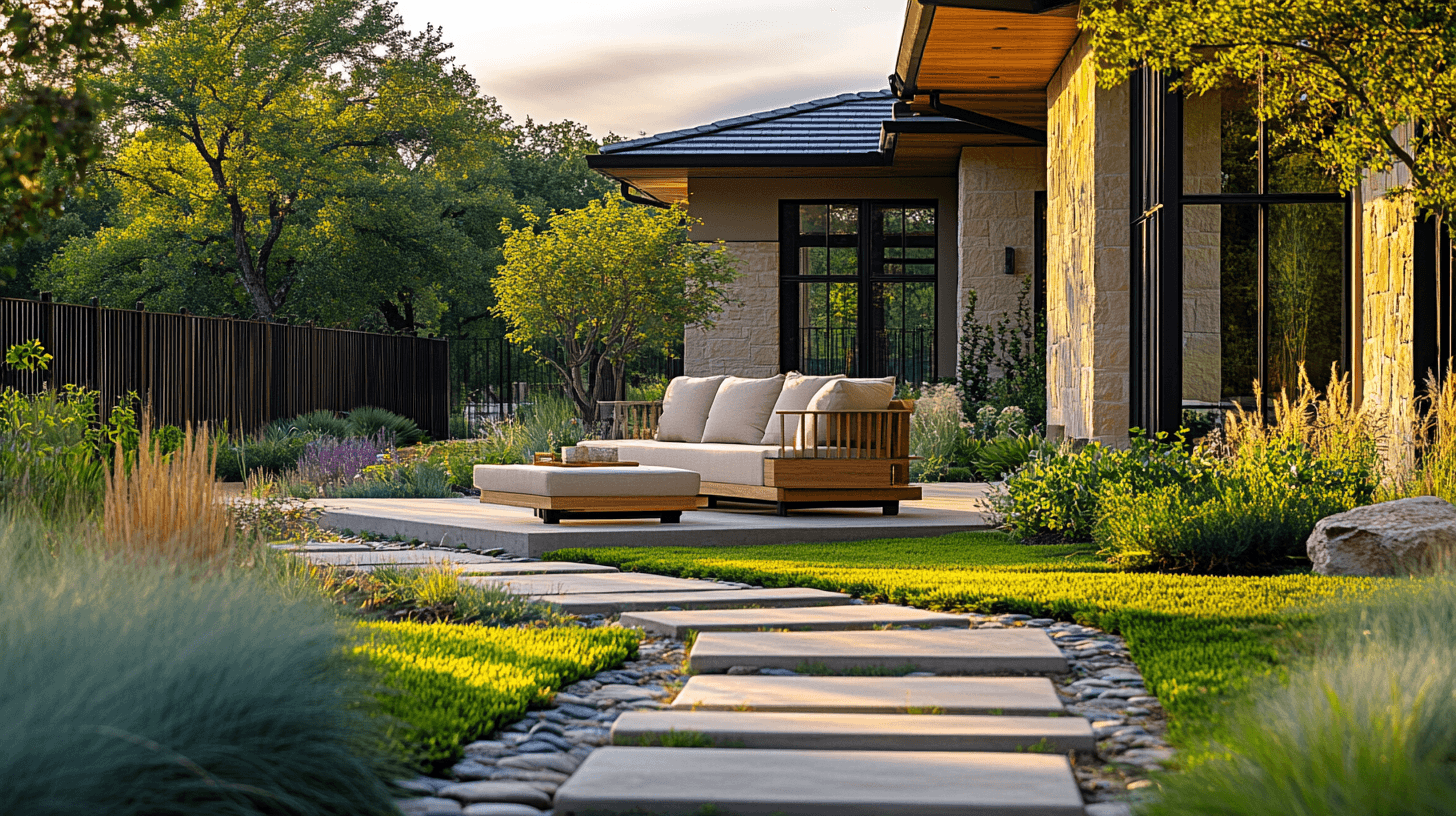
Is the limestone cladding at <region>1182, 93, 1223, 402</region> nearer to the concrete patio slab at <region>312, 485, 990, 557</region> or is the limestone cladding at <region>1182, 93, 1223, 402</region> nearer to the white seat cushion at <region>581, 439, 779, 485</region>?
the concrete patio slab at <region>312, 485, 990, 557</region>

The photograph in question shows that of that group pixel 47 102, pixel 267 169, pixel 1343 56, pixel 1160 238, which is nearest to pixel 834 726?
pixel 47 102

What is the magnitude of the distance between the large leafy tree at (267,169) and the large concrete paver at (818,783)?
23.0 m

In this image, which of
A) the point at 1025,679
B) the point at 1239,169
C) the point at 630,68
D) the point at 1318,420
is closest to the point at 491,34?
the point at 630,68

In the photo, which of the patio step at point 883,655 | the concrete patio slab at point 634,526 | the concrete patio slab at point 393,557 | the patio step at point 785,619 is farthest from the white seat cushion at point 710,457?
the patio step at point 883,655

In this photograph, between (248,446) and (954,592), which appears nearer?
(954,592)

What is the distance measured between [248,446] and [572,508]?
619cm

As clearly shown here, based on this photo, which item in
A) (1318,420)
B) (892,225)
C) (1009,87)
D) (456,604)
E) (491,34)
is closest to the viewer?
(456,604)

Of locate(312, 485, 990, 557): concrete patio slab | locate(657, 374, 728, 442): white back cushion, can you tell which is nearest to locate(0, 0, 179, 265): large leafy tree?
locate(312, 485, 990, 557): concrete patio slab

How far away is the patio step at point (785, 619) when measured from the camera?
4.51 metres

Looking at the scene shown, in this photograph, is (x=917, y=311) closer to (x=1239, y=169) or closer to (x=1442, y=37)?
(x=1239, y=169)

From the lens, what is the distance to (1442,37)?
17.8 feet

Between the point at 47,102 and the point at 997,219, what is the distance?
12909 mm

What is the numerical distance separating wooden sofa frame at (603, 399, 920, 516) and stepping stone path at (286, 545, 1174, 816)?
361 centimetres

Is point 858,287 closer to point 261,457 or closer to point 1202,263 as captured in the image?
point 1202,263
